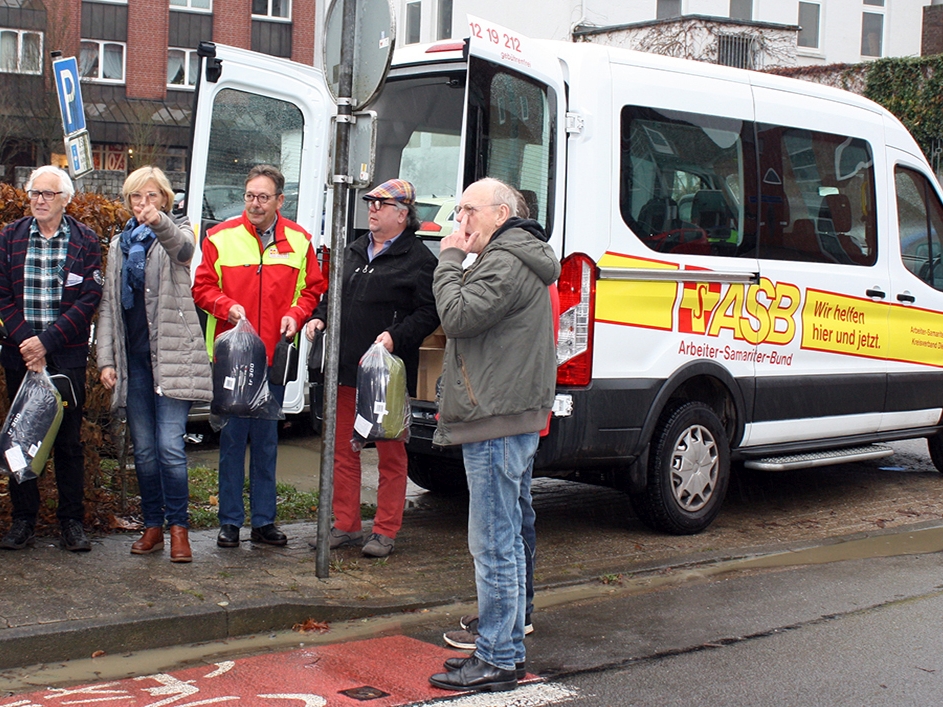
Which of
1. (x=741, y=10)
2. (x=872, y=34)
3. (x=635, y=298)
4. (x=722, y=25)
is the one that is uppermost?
(x=741, y=10)

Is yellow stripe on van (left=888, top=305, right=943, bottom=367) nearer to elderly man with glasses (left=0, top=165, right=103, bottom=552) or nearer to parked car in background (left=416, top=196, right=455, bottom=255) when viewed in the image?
parked car in background (left=416, top=196, right=455, bottom=255)

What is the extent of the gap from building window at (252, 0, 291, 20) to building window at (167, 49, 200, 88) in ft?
8.98

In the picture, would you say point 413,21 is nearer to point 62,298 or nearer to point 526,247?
point 62,298

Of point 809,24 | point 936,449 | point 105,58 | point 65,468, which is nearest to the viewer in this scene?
point 65,468

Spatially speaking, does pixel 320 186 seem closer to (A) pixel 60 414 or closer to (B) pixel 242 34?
(A) pixel 60 414

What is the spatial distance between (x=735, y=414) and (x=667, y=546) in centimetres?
93

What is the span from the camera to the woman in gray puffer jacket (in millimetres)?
5715

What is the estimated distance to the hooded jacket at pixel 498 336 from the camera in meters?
4.23

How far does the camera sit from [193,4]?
41031 millimetres

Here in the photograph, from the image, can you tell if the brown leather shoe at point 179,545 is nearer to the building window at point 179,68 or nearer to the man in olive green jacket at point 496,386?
the man in olive green jacket at point 496,386

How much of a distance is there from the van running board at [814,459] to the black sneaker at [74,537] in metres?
3.87

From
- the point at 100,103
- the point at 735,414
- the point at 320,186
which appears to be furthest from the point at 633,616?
the point at 100,103

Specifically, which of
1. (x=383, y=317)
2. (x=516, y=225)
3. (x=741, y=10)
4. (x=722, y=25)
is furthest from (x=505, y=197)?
(x=741, y=10)

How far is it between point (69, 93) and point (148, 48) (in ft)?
104
